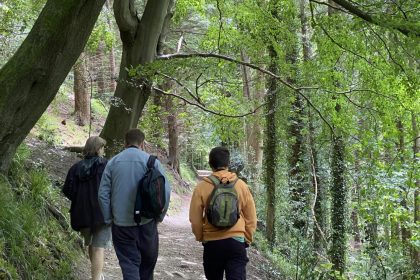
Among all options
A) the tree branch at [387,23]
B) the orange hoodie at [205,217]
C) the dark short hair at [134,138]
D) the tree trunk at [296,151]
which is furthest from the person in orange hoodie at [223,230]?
the tree trunk at [296,151]

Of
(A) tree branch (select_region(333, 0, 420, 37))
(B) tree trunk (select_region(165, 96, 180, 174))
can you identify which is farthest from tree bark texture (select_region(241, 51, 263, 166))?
(A) tree branch (select_region(333, 0, 420, 37))

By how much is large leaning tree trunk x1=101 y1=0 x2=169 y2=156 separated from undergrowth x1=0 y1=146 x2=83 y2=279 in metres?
2.19

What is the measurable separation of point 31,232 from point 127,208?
158 centimetres

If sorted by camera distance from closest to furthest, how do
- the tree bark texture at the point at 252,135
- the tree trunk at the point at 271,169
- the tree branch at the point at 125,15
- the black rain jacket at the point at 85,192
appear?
the black rain jacket at the point at 85,192 < the tree branch at the point at 125,15 < the tree trunk at the point at 271,169 < the tree bark texture at the point at 252,135

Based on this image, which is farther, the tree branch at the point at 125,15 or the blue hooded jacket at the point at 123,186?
the tree branch at the point at 125,15

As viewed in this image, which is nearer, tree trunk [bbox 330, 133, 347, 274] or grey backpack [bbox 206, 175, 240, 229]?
grey backpack [bbox 206, 175, 240, 229]

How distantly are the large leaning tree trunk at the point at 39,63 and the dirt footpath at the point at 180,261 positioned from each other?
2.63m

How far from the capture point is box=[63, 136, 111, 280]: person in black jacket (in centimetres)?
503

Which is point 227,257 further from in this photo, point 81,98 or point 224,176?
point 81,98

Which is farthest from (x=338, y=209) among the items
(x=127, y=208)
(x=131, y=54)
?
(x=127, y=208)

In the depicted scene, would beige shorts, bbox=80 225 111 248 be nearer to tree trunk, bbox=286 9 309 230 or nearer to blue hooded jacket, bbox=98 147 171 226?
blue hooded jacket, bbox=98 147 171 226

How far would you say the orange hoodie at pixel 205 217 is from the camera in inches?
173

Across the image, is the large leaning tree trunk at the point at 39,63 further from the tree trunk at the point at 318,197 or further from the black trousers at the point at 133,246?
the tree trunk at the point at 318,197

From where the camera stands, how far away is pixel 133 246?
4477 mm
